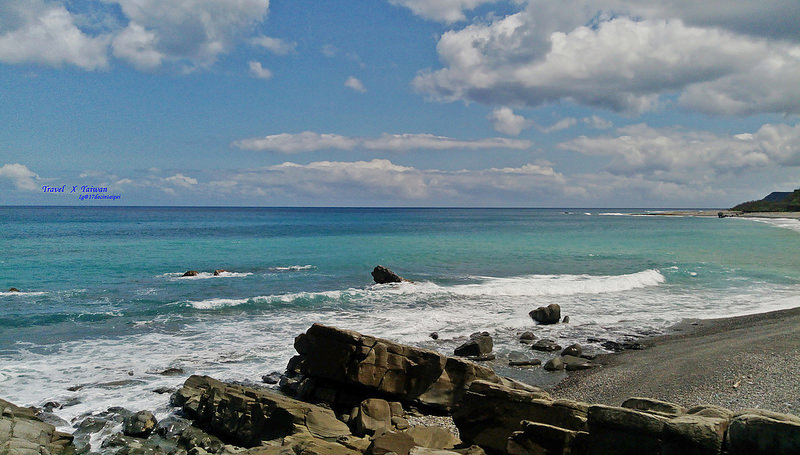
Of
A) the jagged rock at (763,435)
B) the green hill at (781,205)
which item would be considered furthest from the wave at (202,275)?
the green hill at (781,205)

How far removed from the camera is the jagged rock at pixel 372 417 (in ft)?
36.1

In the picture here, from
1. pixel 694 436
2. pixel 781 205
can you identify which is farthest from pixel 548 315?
pixel 781 205

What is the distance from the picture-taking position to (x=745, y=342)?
16.3 meters

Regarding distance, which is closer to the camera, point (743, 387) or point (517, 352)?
point (743, 387)

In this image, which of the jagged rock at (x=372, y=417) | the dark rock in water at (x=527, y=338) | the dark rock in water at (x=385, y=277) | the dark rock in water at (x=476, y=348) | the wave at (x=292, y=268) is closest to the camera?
the jagged rock at (x=372, y=417)

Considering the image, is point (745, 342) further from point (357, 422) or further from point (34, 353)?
point (34, 353)

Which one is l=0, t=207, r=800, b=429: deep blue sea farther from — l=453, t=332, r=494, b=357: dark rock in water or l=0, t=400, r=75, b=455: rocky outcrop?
l=0, t=400, r=75, b=455: rocky outcrop

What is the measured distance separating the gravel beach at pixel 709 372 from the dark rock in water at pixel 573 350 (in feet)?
2.78

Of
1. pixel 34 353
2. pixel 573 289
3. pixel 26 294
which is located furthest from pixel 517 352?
pixel 26 294

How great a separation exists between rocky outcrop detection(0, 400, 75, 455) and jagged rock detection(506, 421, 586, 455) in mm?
9396

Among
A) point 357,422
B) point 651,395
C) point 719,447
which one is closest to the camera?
point 719,447

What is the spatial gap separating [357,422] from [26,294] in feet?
89.4

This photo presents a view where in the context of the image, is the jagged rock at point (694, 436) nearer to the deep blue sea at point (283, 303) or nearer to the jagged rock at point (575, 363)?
the deep blue sea at point (283, 303)

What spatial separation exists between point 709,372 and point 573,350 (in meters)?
4.71
